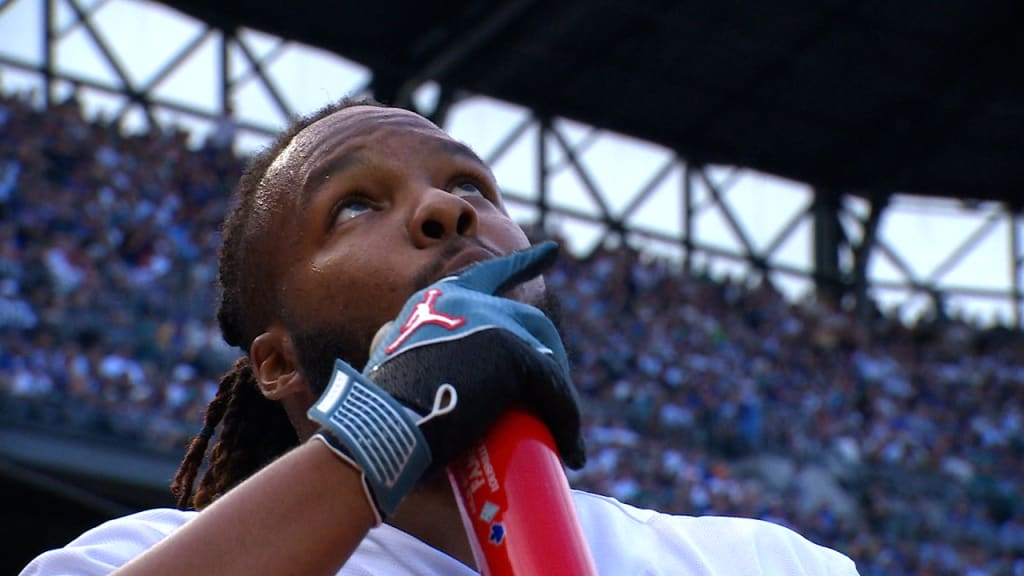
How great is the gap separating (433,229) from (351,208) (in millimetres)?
151

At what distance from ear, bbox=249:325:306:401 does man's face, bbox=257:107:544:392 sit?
0.05 metres

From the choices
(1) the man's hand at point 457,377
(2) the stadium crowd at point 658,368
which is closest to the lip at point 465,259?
(1) the man's hand at point 457,377

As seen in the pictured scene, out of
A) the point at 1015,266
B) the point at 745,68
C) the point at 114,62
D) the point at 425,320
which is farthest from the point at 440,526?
the point at 1015,266

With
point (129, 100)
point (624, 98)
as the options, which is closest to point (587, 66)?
point (624, 98)

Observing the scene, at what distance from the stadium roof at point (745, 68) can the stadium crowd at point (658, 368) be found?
2.27 meters

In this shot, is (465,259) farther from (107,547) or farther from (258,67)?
(258,67)

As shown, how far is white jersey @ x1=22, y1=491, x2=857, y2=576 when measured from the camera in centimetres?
161

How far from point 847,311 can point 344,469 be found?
60.3 feet

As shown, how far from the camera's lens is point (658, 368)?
556 inches

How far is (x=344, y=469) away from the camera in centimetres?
125

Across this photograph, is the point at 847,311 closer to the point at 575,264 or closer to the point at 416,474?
the point at 575,264

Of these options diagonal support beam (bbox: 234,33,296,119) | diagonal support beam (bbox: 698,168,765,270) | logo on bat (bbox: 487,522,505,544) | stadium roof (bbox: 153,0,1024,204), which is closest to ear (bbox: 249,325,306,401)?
logo on bat (bbox: 487,522,505,544)

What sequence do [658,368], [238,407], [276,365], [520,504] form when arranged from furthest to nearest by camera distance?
[658,368], [238,407], [276,365], [520,504]

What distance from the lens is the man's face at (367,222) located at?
5.04 feet
